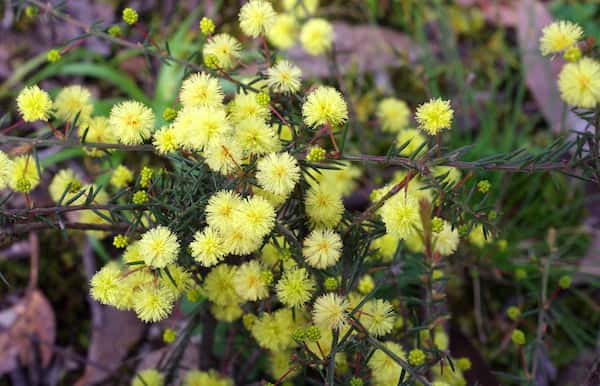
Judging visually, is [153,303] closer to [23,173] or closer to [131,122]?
[131,122]

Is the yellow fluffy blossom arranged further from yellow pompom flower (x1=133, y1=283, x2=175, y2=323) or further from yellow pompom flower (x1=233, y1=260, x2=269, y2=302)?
yellow pompom flower (x1=133, y1=283, x2=175, y2=323)

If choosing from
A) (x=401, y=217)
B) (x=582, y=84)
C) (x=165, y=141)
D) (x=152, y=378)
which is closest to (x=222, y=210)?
(x=165, y=141)

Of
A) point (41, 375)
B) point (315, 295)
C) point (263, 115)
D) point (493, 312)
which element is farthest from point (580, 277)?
point (41, 375)

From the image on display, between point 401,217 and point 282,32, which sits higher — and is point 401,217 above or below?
below

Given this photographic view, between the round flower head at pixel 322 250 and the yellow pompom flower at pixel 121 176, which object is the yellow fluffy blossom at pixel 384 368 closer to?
the round flower head at pixel 322 250

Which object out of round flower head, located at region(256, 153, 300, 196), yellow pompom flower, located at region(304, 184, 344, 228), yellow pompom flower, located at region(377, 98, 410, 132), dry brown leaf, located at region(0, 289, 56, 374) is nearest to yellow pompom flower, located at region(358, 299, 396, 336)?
yellow pompom flower, located at region(304, 184, 344, 228)

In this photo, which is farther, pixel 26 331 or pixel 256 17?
pixel 26 331

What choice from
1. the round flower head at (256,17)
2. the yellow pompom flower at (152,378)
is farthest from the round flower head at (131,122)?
the yellow pompom flower at (152,378)
